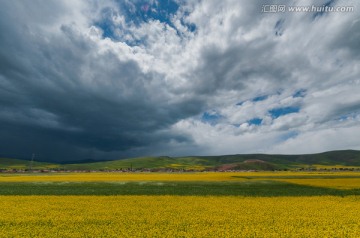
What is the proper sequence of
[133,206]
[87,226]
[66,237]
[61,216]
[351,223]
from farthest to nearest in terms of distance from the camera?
[133,206] → [61,216] → [351,223] → [87,226] → [66,237]

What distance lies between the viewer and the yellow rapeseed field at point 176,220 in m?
16.8

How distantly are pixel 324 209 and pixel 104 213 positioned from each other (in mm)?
22385

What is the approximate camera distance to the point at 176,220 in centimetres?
2027

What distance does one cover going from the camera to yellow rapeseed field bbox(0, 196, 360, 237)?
16797 millimetres

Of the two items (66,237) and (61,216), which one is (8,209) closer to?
(61,216)

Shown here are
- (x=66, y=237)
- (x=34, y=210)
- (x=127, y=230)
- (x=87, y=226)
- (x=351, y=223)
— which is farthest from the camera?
(x=34, y=210)

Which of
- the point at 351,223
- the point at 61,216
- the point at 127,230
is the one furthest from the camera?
the point at 61,216

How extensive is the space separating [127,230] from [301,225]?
13.4 metres

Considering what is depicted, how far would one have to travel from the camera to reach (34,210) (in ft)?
79.4

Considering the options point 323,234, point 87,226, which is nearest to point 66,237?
point 87,226

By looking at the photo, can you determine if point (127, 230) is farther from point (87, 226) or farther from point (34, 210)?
point (34, 210)

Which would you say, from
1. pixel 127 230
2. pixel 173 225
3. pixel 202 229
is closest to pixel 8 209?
pixel 127 230

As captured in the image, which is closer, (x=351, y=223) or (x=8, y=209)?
(x=351, y=223)

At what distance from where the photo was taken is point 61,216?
71.1 ft
